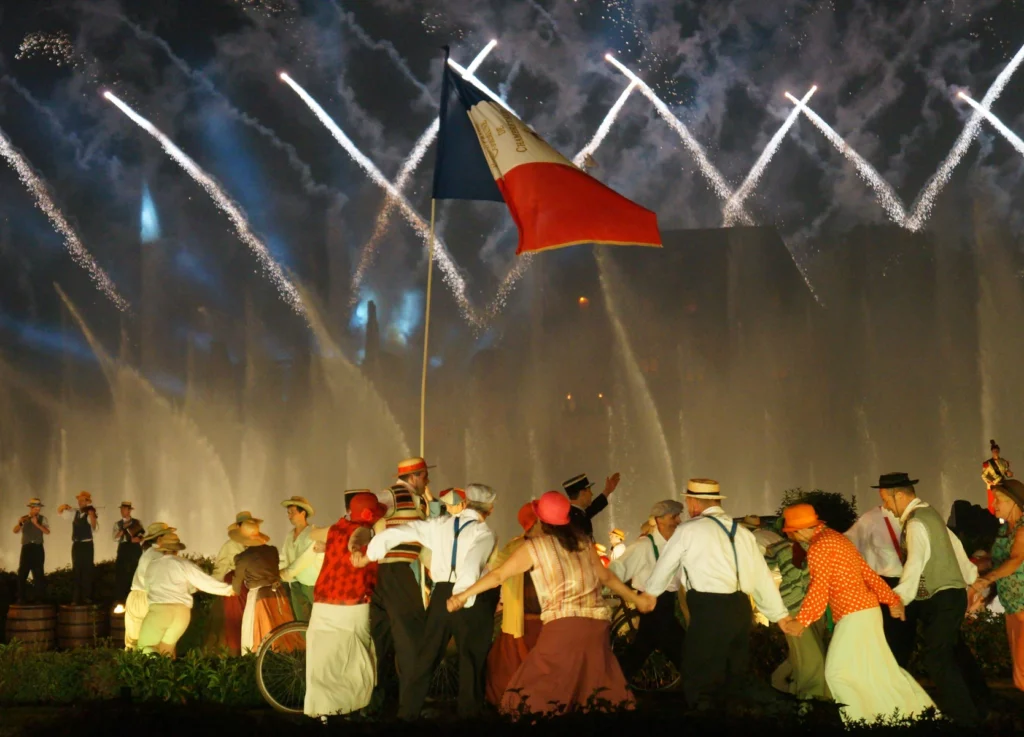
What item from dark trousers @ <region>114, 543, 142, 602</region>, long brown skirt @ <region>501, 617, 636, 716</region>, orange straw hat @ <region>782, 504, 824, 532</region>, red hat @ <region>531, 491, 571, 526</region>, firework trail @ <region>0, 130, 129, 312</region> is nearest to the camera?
long brown skirt @ <region>501, 617, 636, 716</region>

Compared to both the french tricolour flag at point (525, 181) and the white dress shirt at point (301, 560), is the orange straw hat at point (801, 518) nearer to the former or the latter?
the white dress shirt at point (301, 560)

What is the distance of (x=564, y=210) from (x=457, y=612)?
5.24 meters

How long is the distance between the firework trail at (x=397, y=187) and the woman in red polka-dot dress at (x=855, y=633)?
35.6m

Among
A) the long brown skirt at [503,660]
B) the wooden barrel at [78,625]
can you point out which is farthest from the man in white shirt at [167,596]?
the wooden barrel at [78,625]

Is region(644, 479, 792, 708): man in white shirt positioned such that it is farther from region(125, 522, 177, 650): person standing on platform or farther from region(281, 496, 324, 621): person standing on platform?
region(125, 522, 177, 650): person standing on platform

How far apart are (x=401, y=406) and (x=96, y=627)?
25.9 m

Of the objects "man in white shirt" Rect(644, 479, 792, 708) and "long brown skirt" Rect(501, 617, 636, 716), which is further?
"man in white shirt" Rect(644, 479, 792, 708)

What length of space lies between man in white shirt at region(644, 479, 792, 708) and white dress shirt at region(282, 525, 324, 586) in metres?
3.71

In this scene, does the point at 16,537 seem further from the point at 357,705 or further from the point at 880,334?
the point at 357,705

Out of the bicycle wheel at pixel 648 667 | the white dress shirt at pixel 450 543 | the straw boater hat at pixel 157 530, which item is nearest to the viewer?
the white dress shirt at pixel 450 543

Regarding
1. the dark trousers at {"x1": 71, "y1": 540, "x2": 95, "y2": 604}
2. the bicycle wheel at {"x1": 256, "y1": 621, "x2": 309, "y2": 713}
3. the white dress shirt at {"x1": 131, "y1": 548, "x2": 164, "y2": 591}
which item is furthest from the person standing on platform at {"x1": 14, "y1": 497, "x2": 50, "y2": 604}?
the bicycle wheel at {"x1": 256, "y1": 621, "x2": 309, "y2": 713}

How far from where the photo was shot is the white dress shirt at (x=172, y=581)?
10.1m

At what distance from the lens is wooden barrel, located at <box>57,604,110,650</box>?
47.6ft

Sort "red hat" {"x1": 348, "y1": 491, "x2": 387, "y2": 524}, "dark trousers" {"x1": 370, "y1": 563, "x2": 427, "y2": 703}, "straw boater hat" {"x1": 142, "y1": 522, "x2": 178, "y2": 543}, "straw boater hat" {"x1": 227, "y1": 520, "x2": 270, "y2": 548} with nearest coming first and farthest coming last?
"dark trousers" {"x1": 370, "y1": 563, "x2": 427, "y2": 703}, "red hat" {"x1": 348, "y1": 491, "x2": 387, "y2": 524}, "straw boater hat" {"x1": 142, "y1": 522, "x2": 178, "y2": 543}, "straw boater hat" {"x1": 227, "y1": 520, "x2": 270, "y2": 548}
